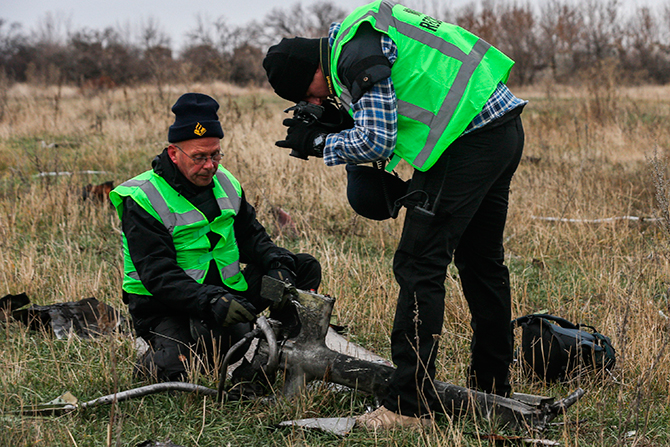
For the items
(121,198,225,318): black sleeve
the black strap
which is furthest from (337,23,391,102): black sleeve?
(121,198,225,318): black sleeve

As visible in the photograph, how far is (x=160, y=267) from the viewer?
3496 millimetres

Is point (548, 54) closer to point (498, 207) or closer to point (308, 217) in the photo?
point (308, 217)

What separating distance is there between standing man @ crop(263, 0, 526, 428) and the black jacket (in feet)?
2.96

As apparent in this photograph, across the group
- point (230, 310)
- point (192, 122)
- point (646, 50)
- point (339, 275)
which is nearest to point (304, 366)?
point (230, 310)

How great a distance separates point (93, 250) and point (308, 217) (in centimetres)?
239

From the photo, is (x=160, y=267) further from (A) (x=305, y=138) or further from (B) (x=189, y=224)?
(A) (x=305, y=138)

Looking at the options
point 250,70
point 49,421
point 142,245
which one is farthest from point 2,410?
point 250,70

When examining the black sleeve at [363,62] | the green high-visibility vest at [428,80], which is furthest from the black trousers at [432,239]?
the black sleeve at [363,62]

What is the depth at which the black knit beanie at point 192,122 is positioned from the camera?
3.62m

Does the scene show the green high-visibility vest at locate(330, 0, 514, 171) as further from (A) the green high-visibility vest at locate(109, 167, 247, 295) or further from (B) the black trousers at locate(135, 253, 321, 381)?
(B) the black trousers at locate(135, 253, 321, 381)

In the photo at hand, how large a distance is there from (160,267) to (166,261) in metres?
0.05

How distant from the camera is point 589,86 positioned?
13.8 meters

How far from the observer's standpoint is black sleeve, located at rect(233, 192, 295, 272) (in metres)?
3.98

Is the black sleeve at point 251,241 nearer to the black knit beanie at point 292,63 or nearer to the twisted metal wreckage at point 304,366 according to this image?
the twisted metal wreckage at point 304,366
